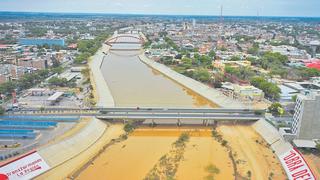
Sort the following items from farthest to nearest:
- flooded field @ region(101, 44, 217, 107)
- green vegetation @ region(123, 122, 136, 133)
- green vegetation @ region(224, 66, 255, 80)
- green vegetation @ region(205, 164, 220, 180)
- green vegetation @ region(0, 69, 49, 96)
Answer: green vegetation @ region(224, 66, 255, 80) < flooded field @ region(101, 44, 217, 107) < green vegetation @ region(0, 69, 49, 96) < green vegetation @ region(123, 122, 136, 133) < green vegetation @ region(205, 164, 220, 180)

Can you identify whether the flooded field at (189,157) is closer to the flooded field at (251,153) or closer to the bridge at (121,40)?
the flooded field at (251,153)

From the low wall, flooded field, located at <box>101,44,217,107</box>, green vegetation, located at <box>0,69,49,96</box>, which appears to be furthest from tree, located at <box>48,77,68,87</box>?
the low wall

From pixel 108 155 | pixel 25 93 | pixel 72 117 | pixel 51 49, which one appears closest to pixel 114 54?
pixel 51 49

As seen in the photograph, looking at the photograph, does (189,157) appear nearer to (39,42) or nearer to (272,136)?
(272,136)

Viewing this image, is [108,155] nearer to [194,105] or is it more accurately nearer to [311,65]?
[194,105]

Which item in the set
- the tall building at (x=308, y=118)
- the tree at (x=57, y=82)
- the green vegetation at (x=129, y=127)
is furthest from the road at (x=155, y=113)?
the tree at (x=57, y=82)

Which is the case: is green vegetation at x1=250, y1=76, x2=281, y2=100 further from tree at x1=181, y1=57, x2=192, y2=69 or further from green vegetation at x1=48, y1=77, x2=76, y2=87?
green vegetation at x1=48, y1=77, x2=76, y2=87

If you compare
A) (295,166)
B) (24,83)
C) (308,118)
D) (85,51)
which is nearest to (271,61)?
(308,118)
